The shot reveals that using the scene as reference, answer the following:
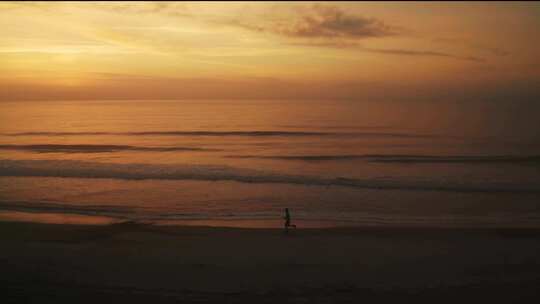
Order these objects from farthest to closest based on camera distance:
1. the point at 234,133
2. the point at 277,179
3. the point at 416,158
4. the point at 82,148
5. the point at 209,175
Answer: the point at 234,133 < the point at 82,148 < the point at 416,158 < the point at 209,175 < the point at 277,179

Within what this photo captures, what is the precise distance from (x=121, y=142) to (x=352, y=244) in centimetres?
2503

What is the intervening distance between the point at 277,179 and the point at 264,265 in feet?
31.8

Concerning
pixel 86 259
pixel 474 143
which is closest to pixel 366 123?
pixel 474 143

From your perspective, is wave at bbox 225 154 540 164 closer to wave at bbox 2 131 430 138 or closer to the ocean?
the ocean

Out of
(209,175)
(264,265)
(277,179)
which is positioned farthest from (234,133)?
(264,265)

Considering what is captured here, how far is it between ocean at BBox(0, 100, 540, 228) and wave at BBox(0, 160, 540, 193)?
1.9 inches

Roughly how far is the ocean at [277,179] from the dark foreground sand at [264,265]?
4.14ft

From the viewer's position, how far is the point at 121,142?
30.9 m

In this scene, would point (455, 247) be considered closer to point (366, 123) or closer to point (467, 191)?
point (467, 191)

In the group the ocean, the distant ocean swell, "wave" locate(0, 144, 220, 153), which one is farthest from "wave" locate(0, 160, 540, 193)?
the distant ocean swell

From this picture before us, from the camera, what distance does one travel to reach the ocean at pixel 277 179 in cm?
1222

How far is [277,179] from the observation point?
17.6 meters

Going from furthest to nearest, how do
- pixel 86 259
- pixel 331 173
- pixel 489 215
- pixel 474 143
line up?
pixel 474 143 < pixel 331 173 < pixel 489 215 < pixel 86 259

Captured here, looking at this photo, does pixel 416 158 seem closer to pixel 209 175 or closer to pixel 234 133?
pixel 209 175
